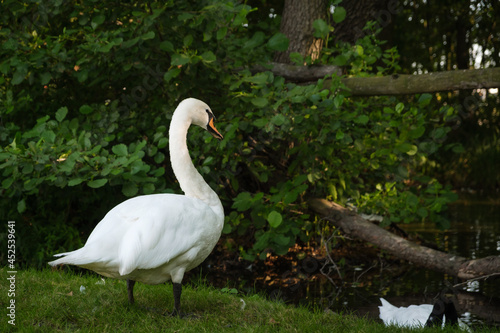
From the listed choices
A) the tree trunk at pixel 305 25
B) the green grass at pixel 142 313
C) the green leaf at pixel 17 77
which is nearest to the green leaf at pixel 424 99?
the tree trunk at pixel 305 25

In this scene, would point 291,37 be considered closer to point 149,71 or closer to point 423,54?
point 149,71

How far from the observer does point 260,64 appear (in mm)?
6000

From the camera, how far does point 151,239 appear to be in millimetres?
3504

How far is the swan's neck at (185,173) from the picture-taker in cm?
418

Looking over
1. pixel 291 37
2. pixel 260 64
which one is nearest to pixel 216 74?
pixel 260 64

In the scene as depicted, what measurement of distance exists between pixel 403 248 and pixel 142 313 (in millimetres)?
3222

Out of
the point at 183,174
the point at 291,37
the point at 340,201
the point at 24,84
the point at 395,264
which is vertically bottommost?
the point at 395,264

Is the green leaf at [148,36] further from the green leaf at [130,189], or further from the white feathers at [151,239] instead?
the white feathers at [151,239]

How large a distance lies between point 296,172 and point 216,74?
1.57m

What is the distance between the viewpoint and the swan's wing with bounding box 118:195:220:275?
11.3ft

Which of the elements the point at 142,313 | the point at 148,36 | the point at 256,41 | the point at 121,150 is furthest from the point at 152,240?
the point at 256,41

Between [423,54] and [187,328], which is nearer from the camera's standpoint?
[187,328]

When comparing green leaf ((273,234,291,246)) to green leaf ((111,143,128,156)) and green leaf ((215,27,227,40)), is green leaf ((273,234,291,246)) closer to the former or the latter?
green leaf ((111,143,128,156))

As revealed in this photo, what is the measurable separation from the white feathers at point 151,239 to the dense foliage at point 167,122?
1.42 metres
